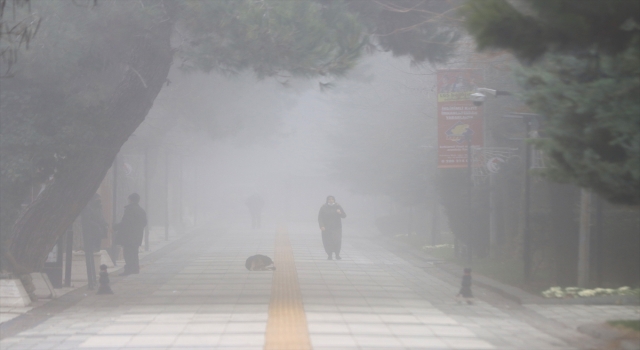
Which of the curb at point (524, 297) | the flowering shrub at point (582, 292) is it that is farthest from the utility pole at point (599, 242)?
the curb at point (524, 297)

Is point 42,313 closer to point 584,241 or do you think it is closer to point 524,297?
point 524,297

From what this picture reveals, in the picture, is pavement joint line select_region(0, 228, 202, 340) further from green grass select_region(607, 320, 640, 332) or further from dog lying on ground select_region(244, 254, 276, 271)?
green grass select_region(607, 320, 640, 332)

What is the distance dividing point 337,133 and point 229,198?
35822 mm

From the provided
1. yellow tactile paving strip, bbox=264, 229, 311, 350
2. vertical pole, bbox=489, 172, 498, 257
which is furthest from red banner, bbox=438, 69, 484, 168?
yellow tactile paving strip, bbox=264, 229, 311, 350

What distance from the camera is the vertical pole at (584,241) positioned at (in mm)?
12109

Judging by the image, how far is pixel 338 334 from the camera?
841cm

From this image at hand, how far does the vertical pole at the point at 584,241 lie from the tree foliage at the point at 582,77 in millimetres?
4044

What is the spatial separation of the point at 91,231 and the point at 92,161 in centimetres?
248

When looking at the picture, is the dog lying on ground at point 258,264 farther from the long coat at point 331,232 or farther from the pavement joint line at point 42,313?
the long coat at point 331,232

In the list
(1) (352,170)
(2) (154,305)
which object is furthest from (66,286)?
(1) (352,170)

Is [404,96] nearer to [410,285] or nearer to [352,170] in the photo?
[352,170]

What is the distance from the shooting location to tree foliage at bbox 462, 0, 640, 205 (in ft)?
19.1

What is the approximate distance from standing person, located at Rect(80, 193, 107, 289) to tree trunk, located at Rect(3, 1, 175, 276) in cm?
87

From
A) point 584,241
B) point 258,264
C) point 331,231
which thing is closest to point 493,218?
point 331,231
